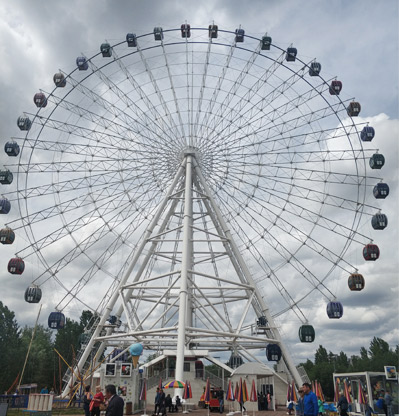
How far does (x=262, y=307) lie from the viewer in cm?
3025

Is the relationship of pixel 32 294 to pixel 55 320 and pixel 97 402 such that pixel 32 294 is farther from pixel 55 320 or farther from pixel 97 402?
pixel 97 402

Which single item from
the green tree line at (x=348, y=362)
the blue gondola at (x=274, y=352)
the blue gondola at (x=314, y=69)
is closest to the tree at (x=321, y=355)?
the green tree line at (x=348, y=362)

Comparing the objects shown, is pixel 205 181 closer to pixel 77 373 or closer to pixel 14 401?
pixel 77 373

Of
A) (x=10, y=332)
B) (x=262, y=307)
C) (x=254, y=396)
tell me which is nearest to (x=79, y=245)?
(x=262, y=307)

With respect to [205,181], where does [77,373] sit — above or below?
below

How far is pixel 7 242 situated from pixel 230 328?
→ 17.8 meters

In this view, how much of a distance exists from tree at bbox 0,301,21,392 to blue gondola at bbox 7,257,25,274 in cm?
3198

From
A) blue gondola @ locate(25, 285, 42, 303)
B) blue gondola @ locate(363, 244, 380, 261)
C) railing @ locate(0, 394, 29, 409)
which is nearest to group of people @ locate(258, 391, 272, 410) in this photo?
blue gondola @ locate(363, 244, 380, 261)

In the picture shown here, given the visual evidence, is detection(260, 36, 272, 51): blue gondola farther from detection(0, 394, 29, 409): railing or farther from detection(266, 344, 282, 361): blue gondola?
detection(0, 394, 29, 409): railing

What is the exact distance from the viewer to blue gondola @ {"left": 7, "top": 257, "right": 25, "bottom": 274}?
31562mm

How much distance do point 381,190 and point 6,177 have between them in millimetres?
28383

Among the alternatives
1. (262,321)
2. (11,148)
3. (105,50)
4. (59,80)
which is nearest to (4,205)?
(11,148)

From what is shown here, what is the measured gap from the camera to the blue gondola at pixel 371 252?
105 ft

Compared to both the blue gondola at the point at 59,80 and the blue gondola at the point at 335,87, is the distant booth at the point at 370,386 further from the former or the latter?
the blue gondola at the point at 59,80
